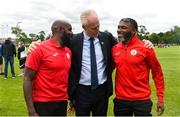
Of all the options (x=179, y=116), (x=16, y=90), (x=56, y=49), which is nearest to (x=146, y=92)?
(x=56, y=49)

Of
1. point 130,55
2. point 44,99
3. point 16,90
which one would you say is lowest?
point 16,90

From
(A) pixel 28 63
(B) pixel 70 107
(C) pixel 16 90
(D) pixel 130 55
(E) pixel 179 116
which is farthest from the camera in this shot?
(C) pixel 16 90

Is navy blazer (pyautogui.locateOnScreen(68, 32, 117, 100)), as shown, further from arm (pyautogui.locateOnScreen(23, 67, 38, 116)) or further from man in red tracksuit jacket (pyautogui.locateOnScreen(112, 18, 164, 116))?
arm (pyautogui.locateOnScreen(23, 67, 38, 116))

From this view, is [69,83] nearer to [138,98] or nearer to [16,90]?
[138,98]

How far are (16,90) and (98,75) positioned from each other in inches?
359

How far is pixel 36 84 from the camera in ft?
16.4

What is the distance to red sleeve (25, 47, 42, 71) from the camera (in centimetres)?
483

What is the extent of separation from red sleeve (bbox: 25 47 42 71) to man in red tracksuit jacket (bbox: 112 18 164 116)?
1.21 metres

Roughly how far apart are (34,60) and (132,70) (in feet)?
4.54

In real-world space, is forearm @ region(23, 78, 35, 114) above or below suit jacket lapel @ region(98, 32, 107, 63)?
below

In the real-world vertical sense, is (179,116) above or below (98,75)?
below

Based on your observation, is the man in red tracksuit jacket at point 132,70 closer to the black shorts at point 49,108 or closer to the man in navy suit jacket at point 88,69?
the man in navy suit jacket at point 88,69

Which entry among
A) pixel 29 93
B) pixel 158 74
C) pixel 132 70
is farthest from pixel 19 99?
pixel 29 93

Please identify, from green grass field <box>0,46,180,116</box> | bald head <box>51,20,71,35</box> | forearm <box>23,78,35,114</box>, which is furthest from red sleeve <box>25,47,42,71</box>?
green grass field <box>0,46,180,116</box>
